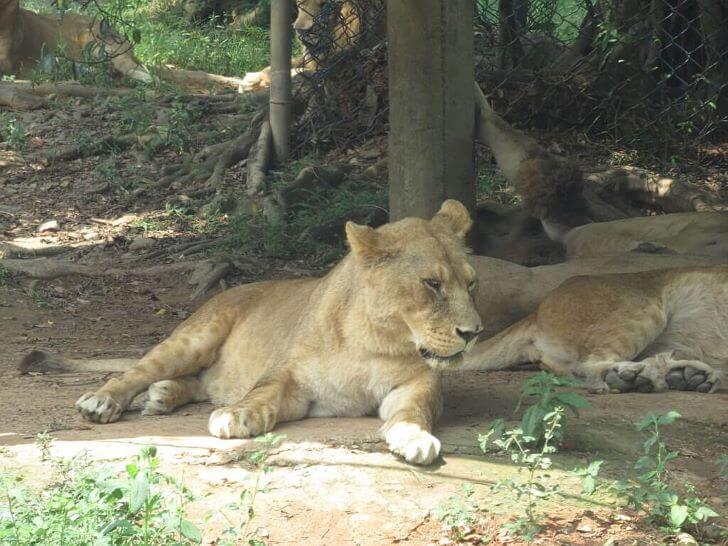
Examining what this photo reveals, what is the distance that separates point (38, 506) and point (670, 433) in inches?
94.4

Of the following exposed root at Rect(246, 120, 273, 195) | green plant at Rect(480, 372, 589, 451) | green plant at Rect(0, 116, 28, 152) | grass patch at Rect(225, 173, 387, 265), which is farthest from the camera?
green plant at Rect(0, 116, 28, 152)

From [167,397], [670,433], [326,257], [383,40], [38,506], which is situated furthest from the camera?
[383,40]

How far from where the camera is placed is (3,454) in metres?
4.00

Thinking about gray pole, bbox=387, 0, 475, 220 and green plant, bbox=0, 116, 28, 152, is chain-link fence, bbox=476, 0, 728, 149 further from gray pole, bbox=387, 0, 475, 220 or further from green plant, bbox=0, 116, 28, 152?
green plant, bbox=0, 116, 28, 152

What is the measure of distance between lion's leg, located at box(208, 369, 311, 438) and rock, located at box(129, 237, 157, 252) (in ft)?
15.3

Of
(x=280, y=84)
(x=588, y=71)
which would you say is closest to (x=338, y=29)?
(x=280, y=84)

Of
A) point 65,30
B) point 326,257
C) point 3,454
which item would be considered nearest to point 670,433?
point 3,454

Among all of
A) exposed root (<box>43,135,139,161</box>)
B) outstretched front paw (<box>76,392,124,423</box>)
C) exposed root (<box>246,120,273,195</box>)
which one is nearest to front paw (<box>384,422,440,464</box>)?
outstretched front paw (<box>76,392,124,423</box>)

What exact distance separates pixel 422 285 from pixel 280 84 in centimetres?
653

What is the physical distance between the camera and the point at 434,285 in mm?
4246

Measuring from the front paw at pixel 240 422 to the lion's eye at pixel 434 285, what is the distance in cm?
79

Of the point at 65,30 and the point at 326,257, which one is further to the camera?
the point at 65,30

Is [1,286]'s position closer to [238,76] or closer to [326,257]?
[326,257]

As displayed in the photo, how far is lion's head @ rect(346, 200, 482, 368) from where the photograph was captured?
13.7ft
